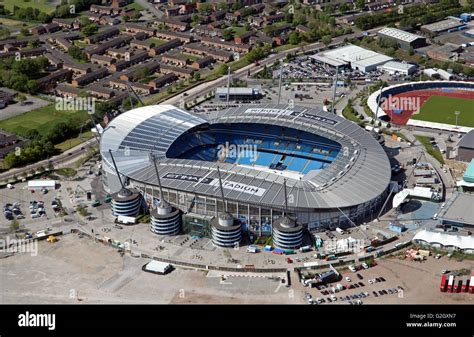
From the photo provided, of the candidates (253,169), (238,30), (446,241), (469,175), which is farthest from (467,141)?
(238,30)

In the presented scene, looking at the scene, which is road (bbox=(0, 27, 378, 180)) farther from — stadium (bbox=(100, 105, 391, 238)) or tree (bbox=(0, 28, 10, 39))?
tree (bbox=(0, 28, 10, 39))

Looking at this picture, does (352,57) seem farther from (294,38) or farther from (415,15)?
(415,15)

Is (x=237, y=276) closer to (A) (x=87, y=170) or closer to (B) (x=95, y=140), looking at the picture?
(A) (x=87, y=170)

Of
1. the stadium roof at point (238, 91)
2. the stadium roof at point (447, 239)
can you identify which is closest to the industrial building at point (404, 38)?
the stadium roof at point (238, 91)

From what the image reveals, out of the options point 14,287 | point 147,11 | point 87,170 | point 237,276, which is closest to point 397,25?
point 147,11

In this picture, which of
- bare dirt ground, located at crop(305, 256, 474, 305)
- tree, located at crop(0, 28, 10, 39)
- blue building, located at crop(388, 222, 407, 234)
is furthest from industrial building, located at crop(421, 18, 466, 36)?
tree, located at crop(0, 28, 10, 39)

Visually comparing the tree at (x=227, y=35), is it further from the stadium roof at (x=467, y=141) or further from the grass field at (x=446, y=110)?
the stadium roof at (x=467, y=141)
